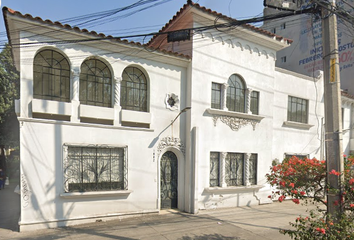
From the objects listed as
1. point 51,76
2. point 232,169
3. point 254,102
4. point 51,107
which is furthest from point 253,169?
point 51,76

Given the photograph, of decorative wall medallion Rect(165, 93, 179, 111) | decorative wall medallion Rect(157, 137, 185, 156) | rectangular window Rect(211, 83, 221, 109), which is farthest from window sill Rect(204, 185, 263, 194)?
decorative wall medallion Rect(165, 93, 179, 111)

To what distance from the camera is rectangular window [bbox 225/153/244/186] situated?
381 inches

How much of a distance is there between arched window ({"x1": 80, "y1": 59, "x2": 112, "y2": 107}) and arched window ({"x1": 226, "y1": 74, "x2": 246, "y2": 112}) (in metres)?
4.89

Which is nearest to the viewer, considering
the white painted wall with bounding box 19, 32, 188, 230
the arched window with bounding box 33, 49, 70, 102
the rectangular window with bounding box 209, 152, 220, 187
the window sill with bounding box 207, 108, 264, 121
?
the white painted wall with bounding box 19, 32, 188, 230

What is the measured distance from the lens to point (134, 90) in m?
8.34

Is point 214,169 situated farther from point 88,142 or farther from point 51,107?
point 51,107

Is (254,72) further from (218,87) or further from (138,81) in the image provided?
(138,81)

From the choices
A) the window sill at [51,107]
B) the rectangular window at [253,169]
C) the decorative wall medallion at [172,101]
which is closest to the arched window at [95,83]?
the window sill at [51,107]

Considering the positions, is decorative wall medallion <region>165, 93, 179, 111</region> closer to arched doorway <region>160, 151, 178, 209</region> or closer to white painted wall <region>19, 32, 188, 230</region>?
white painted wall <region>19, 32, 188, 230</region>

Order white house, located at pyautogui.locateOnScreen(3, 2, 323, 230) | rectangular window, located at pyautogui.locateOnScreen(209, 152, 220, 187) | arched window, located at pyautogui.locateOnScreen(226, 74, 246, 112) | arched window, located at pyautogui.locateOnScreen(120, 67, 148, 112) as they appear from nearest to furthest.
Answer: white house, located at pyautogui.locateOnScreen(3, 2, 323, 230) < arched window, located at pyautogui.locateOnScreen(120, 67, 148, 112) < rectangular window, located at pyautogui.locateOnScreen(209, 152, 220, 187) < arched window, located at pyautogui.locateOnScreen(226, 74, 246, 112)

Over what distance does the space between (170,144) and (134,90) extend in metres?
2.35

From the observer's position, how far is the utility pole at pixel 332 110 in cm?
423

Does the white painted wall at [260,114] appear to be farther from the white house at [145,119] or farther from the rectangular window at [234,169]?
the rectangular window at [234,169]

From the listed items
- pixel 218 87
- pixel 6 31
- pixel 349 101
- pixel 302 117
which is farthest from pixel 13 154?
pixel 349 101
